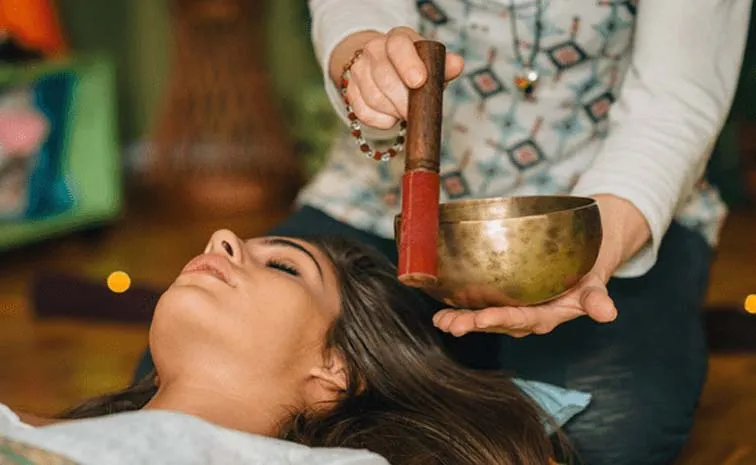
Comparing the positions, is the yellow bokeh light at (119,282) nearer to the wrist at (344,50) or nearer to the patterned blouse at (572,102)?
the patterned blouse at (572,102)

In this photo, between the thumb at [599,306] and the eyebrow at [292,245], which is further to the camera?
the eyebrow at [292,245]

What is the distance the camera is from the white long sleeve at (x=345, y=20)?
1.57m

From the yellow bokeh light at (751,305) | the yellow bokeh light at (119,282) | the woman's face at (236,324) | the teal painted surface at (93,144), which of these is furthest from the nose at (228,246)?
the teal painted surface at (93,144)

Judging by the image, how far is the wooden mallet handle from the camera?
1.05 metres

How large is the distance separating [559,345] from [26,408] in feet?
3.45

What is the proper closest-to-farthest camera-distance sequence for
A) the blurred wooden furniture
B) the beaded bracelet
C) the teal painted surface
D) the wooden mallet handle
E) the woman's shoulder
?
the wooden mallet handle
the woman's shoulder
the beaded bracelet
the teal painted surface
the blurred wooden furniture

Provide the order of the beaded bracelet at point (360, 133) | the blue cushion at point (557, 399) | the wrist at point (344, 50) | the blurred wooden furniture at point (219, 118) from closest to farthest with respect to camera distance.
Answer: the beaded bracelet at point (360, 133), the wrist at point (344, 50), the blue cushion at point (557, 399), the blurred wooden furniture at point (219, 118)

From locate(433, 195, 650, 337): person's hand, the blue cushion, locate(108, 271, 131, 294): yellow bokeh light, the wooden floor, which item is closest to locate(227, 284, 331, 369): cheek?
locate(433, 195, 650, 337): person's hand

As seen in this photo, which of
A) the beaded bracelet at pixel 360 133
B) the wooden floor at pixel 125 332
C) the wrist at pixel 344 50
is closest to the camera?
the beaded bracelet at pixel 360 133

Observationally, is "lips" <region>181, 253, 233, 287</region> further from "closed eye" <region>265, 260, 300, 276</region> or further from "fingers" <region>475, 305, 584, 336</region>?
"fingers" <region>475, 305, 584, 336</region>

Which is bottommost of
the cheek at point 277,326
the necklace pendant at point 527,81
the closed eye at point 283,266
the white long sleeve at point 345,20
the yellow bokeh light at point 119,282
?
the yellow bokeh light at point 119,282

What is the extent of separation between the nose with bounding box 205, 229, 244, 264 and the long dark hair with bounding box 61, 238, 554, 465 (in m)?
0.16

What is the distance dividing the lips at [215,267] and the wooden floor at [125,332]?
88 cm

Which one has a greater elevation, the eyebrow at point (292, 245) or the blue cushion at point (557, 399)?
the eyebrow at point (292, 245)
